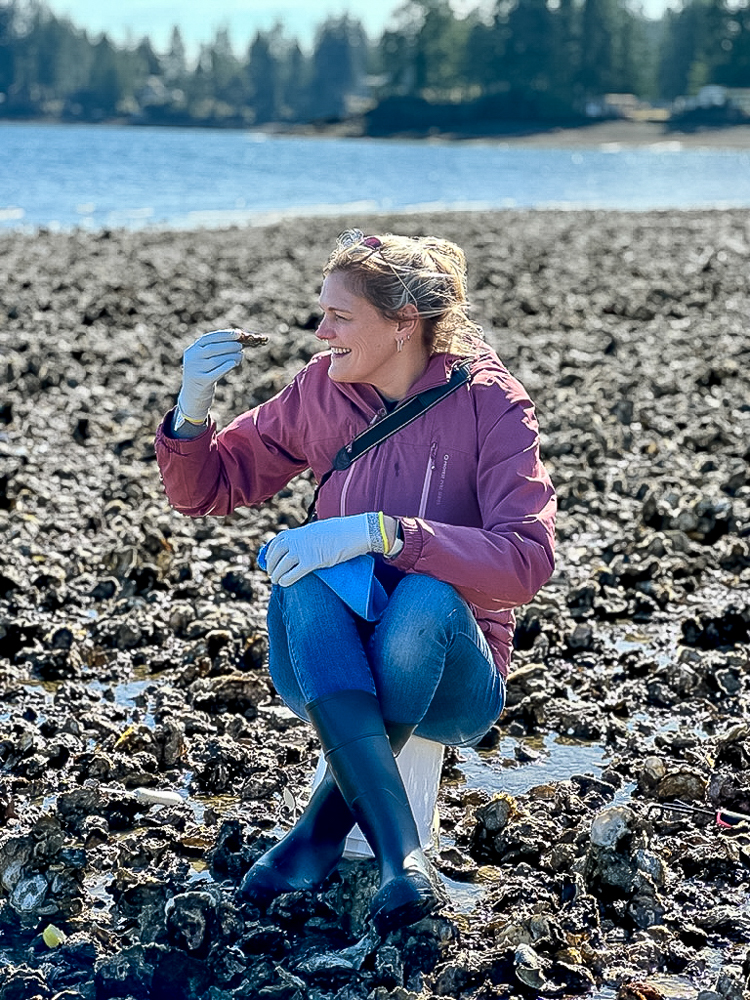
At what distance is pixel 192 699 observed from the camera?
4.70 meters

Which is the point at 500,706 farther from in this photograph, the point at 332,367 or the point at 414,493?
the point at 332,367

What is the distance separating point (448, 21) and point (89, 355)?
126431mm

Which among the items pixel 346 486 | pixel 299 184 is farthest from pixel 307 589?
pixel 299 184

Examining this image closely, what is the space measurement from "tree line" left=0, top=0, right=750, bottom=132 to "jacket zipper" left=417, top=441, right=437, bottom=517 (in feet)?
367

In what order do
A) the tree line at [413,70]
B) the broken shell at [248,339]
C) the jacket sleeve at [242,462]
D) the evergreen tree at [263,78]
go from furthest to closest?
the evergreen tree at [263,78] → the tree line at [413,70] → the jacket sleeve at [242,462] → the broken shell at [248,339]

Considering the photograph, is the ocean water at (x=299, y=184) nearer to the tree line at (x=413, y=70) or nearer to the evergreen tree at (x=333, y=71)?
the tree line at (x=413, y=70)

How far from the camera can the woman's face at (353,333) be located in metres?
3.58

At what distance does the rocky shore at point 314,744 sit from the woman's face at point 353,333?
1.16 m

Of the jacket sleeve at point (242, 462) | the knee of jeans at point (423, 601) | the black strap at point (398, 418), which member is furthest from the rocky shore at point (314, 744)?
the black strap at point (398, 418)

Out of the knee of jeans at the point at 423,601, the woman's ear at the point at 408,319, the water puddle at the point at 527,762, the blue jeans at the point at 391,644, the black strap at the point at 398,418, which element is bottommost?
the water puddle at the point at 527,762

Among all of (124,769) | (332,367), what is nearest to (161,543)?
(124,769)

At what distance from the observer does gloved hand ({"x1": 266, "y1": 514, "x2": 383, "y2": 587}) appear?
331 centimetres

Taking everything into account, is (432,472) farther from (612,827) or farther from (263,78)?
(263,78)

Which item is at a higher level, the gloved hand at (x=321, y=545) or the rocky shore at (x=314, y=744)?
the gloved hand at (x=321, y=545)
